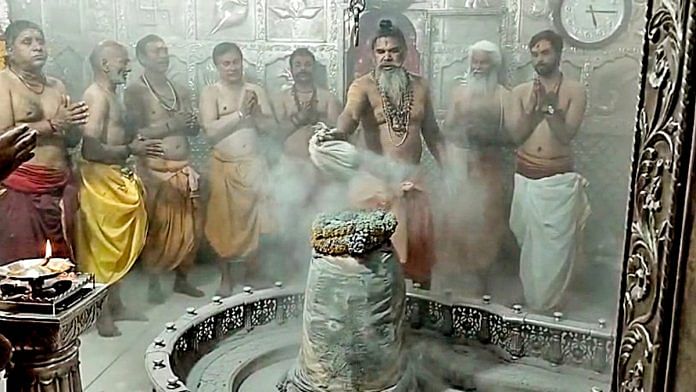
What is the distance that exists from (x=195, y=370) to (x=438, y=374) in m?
1.16

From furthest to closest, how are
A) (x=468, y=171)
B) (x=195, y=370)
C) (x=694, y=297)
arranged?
1. (x=468, y=171)
2. (x=195, y=370)
3. (x=694, y=297)

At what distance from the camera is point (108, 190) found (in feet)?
13.4

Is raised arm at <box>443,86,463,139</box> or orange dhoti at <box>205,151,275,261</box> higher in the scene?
raised arm at <box>443,86,463,139</box>

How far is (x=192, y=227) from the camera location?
14.2ft

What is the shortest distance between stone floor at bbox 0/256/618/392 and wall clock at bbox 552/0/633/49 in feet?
4.06

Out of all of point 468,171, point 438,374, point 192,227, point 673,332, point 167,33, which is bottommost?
point 438,374

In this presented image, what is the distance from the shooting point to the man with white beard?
4.03 m

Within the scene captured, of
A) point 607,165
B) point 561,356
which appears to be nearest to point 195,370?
point 561,356

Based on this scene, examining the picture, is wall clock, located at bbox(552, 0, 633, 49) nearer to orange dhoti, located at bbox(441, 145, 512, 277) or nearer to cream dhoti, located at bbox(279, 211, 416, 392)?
orange dhoti, located at bbox(441, 145, 512, 277)

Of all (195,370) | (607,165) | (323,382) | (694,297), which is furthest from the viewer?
(607,165)

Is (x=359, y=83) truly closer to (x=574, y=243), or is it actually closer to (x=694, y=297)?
(x=574, y=243)

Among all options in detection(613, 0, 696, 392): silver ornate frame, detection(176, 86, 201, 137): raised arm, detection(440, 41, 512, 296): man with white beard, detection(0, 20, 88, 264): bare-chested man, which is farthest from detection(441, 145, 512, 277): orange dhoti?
detection(613, 0, 696, 392): silver ornate frame

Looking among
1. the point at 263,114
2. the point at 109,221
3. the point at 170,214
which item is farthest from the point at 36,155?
the point at 263,114

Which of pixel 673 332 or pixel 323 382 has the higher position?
pixel 673 332
